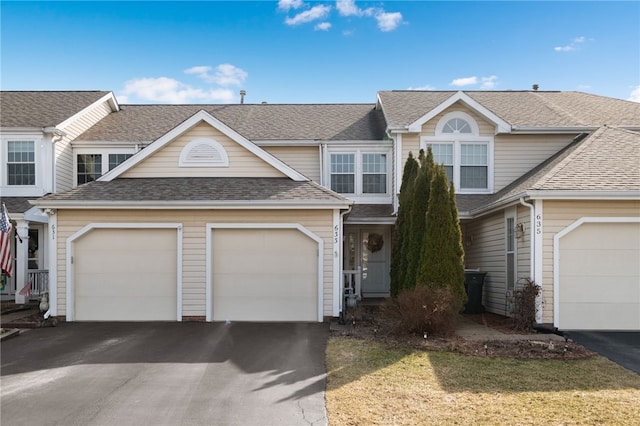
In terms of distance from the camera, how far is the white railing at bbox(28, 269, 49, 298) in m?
14.5

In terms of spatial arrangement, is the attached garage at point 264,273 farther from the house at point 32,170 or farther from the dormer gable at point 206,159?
the house at point 32,170

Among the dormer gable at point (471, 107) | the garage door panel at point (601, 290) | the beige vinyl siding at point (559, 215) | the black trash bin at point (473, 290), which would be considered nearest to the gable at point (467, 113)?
the dormer gable at point (471, 107)

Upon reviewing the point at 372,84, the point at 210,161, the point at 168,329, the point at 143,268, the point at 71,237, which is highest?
the point at 372,84

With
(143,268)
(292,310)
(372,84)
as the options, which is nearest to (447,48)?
(372,84)

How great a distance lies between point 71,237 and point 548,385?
413 inches

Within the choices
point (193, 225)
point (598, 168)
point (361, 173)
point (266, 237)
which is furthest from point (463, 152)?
point (193, 225)

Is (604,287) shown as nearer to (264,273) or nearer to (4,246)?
(264,273)

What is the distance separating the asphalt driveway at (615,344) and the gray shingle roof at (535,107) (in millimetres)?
7201

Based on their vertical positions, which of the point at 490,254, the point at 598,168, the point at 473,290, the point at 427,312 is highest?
the point at 598,168

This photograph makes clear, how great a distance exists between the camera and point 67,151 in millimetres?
16469

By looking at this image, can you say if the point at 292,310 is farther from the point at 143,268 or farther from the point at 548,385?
the point at 548,385

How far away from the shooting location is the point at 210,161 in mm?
12703

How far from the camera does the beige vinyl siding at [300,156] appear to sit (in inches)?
647

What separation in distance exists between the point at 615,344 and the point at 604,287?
172 centimetres
